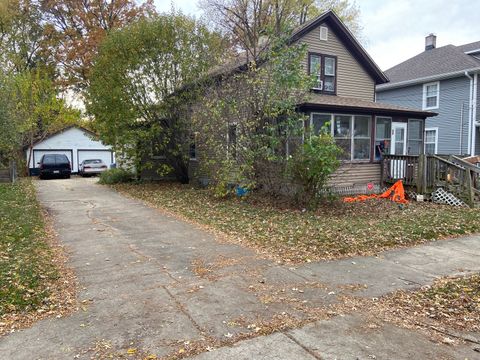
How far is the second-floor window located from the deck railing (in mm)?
4300

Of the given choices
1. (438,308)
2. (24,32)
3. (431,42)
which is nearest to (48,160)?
(24,32)

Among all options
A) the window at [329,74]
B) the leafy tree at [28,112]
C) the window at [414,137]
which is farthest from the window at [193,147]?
the window at [414,137]

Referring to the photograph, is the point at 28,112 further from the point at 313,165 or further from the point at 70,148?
the point at 313,165

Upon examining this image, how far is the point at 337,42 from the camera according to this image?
16.4 m

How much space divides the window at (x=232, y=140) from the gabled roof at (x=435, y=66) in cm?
1426

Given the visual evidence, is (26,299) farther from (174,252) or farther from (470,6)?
(470,6)

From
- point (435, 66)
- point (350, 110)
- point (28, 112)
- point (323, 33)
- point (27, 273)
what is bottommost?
point (27, 273)

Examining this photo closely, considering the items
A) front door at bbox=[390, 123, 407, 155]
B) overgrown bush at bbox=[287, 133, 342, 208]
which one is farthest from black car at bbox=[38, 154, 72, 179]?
front door at bbox=[390, 123, 407, 155]

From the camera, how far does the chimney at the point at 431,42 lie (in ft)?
82.2

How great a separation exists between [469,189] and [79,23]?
1131 inches

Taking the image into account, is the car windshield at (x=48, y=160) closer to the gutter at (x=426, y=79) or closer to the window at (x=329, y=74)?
the window at (x=329, y=74)

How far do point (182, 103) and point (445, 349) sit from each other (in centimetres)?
1332

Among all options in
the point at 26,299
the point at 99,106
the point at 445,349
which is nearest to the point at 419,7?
the point at 99,106

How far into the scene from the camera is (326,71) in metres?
16.1
